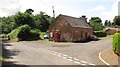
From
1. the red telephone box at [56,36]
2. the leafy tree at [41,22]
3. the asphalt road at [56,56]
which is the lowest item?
the asphalt road at [56,56]

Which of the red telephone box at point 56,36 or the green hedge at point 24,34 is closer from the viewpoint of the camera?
the red telephone box at point 56,36

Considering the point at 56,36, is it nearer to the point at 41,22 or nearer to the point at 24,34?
the point at 24,34

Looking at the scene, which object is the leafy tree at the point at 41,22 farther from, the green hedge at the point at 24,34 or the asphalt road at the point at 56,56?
the asphalt road at the point at 56,56

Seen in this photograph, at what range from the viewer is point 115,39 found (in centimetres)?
2567

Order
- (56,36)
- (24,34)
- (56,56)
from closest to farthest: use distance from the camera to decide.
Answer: (56,56)
(56,36)
(24,34)

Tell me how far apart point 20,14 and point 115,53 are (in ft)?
169

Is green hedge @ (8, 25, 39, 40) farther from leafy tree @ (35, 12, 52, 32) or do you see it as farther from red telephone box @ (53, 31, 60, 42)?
leafy tree @ (35, 12, 52, 32)

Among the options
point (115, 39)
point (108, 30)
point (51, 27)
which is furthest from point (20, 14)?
point (115, 39)

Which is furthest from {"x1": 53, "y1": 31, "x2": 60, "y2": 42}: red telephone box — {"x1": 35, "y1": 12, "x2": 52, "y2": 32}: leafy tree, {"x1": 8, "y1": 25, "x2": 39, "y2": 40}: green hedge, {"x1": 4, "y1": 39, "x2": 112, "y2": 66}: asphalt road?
{"x1": 35, "y1": 12, "x2": 52, "y2": 32}: leafy tree

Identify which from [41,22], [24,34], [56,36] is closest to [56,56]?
[56,36]

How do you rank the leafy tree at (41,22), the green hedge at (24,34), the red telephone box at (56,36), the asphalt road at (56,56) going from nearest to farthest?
the asphalt road at (56,56), the red telephone box at (56,36), the green hedge at (24,34), the leafy tree at (41,22)

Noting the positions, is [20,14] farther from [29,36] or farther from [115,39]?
[115,39]

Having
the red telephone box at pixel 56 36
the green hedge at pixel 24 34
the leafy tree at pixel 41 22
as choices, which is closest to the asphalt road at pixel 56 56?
the red telephone box at pixel 56 36

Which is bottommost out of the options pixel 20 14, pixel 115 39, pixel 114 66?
pixel 114 66
